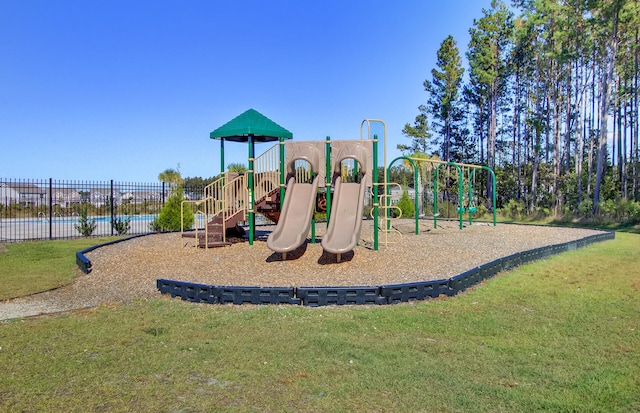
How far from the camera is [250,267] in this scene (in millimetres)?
8609

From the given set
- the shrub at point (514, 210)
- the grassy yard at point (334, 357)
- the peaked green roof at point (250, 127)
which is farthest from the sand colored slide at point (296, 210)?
the shrub at point (514, 210)

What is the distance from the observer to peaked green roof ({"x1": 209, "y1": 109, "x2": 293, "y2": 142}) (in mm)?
12203

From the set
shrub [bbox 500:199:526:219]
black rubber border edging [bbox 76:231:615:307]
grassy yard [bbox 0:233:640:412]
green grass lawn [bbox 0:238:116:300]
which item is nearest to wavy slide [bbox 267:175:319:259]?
black rubber border edging [bbox 76:231:615:307]

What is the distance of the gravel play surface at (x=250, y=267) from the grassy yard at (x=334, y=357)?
988 mm

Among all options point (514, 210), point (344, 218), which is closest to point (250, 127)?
point (344, 218)

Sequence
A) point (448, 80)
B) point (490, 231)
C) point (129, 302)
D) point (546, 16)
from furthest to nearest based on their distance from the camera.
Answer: point (448, 80)
point (546, 16)
point (490, 231)
point (129, 302)

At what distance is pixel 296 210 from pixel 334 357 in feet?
19.6

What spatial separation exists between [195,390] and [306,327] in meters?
1.95

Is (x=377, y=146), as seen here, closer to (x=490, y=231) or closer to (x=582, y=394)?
(x=490, y=231)

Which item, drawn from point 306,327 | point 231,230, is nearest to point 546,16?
point 231,230

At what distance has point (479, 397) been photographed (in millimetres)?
3467

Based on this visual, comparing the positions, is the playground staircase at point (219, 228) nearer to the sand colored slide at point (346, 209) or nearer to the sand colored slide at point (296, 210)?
the sand colored slide at point (296, 210)

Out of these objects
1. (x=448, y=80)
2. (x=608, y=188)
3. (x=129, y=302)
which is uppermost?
(x=448, y=80)

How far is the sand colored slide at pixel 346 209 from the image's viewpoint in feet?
28.2
